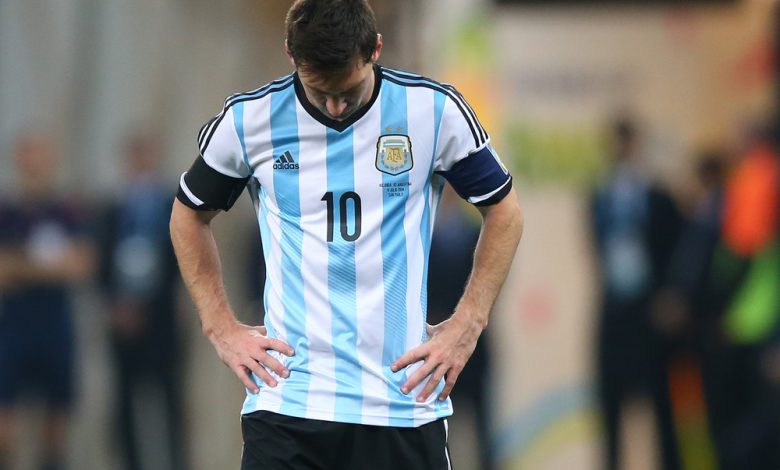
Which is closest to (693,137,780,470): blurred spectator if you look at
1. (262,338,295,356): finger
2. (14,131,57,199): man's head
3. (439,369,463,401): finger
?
(14,131,57,199): man's head

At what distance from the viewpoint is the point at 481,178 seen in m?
Answer: 3.52

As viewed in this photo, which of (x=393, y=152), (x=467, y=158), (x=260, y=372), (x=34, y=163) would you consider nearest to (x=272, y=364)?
(x=260, y=372)

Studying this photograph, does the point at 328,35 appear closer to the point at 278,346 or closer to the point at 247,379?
the point at 278,346

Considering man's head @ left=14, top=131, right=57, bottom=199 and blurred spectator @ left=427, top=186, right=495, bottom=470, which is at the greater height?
man's head @ left=14, top=131, right=57, bottom=199

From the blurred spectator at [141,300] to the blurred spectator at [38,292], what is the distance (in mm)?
239

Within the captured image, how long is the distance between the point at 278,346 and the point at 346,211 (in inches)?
16.1

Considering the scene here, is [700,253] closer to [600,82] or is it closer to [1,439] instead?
[600,82]

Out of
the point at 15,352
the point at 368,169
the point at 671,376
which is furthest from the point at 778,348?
the point at 368,169

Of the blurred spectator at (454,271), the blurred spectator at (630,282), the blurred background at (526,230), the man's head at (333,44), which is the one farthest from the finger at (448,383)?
the blurred spectator at (630,282)

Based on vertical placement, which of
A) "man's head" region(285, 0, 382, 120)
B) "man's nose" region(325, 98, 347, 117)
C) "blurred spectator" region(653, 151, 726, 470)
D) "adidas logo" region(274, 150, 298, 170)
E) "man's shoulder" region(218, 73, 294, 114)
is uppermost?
"man's head" region(285, 0, 382, 120)

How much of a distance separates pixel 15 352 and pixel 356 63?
5909 millimetres

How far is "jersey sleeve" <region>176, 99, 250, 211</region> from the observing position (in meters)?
3.48

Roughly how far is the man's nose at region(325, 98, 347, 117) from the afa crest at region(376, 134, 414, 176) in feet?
0.46

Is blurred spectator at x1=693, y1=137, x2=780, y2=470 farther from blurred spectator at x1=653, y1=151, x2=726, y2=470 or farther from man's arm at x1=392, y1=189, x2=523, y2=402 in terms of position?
man's arm at x1=392, y1=189, x2=523, y2=402
